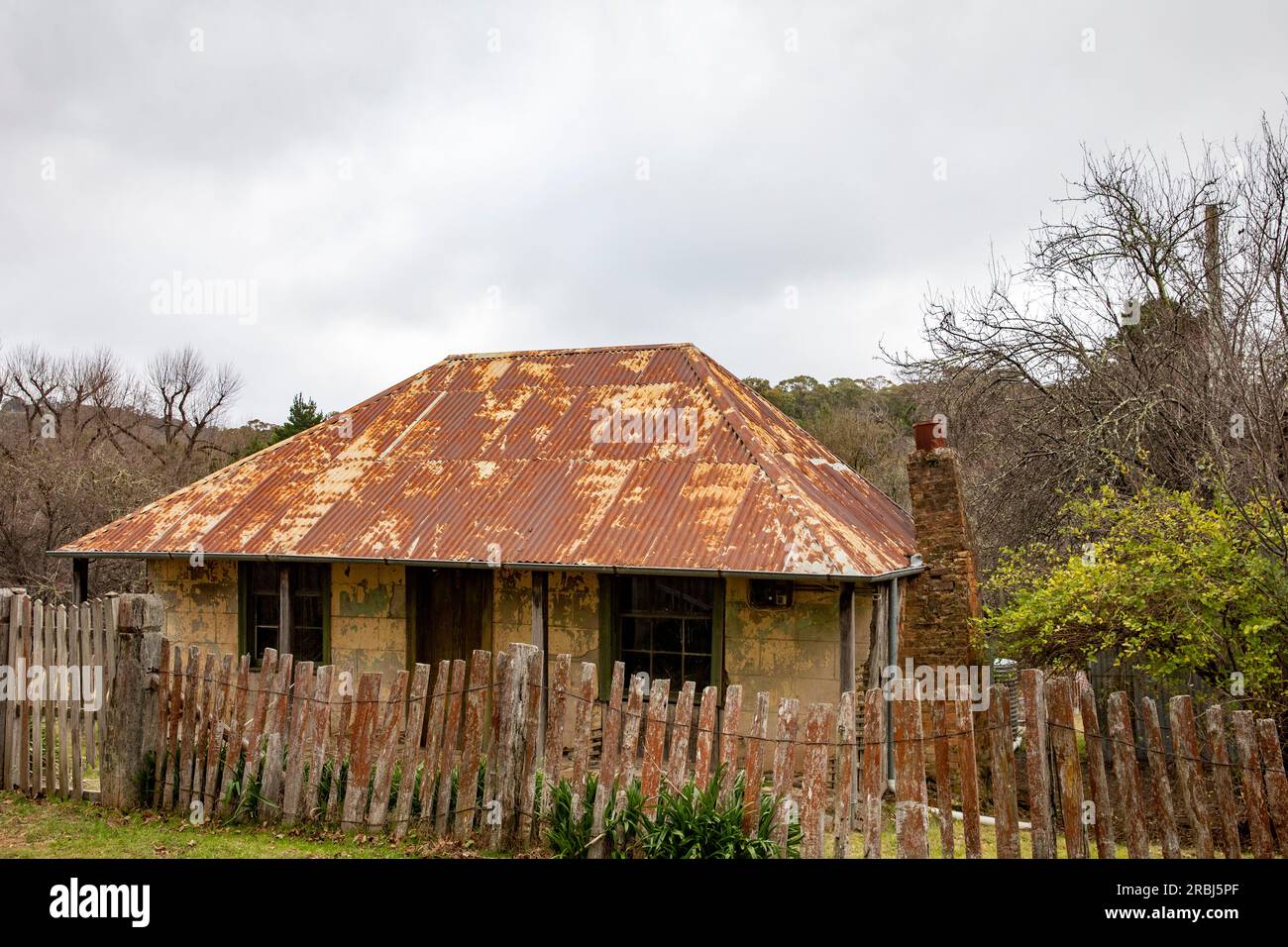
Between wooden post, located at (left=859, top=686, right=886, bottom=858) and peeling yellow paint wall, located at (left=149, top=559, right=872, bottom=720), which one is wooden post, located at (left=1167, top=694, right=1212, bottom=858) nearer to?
wooden post, located at (left=859, top=686, right=886, bottom=858)

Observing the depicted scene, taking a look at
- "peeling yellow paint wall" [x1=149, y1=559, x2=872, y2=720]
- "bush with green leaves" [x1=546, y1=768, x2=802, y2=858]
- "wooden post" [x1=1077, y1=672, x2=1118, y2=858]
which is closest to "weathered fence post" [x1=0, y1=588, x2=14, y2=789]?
"peeling yellow paint wall" [x1=149, y1=559, x2=872, y2=720]

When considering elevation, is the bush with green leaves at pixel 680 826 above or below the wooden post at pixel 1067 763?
below

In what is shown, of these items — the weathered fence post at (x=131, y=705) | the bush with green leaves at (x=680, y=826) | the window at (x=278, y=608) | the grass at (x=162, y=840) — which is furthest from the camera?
the window at (x=278, y=608)

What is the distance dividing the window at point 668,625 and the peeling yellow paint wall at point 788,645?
0.30m

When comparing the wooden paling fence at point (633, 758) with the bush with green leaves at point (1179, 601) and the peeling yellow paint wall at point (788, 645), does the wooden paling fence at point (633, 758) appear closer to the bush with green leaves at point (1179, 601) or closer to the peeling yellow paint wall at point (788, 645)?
the bush with green leaves at point (1179, 601)

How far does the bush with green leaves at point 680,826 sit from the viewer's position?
6062mm

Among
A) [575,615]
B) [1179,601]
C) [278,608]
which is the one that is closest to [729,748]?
[1179,601]

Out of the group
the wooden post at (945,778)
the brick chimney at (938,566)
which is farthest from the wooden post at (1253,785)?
the brick chimney at (938,566)

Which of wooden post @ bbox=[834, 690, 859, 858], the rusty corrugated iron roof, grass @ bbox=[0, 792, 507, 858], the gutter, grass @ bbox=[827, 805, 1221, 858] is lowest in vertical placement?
grass @ bbox=[827, 805, 1221, 858]

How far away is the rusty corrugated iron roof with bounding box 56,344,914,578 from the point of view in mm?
10562

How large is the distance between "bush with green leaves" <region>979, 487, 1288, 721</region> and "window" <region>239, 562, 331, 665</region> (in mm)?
8293

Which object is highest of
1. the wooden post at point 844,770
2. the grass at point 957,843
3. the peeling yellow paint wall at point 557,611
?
the peeling yellow paint wall at point 557,611

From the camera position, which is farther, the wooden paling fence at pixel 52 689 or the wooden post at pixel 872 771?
the wooden paling fence at pixel 52 689
